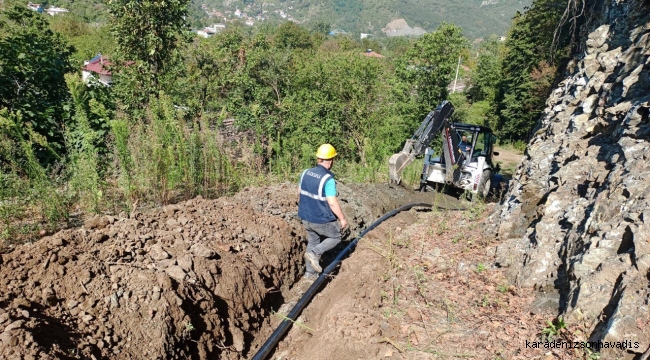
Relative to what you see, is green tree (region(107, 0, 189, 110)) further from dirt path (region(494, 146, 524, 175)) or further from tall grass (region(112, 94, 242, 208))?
dirt path (region(494, 146, 524, 175))

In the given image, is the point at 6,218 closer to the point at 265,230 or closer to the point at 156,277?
the point at 156,277

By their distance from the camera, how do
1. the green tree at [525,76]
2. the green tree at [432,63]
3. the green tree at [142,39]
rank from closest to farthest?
the green tree at [142,39] < the green tree at [432,63] < the green tree at [525,76]

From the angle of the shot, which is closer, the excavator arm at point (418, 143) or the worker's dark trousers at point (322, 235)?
the worker's dark trousers at point (322, 235)

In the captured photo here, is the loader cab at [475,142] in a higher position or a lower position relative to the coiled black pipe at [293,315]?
higher

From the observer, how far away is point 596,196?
16.1ft

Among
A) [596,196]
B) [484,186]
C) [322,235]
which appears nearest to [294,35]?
[484,186]

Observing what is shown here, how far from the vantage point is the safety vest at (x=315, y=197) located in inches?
217

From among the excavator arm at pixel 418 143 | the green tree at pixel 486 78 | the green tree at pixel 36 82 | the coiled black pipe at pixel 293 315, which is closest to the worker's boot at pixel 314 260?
the coiled black pipe at pixel 293 315

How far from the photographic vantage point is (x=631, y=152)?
4.76m

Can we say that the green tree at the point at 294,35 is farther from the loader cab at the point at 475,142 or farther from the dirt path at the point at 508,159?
the loader cab at the point at 475,142

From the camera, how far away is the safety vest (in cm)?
→ 552

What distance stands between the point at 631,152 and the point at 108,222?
627 cm

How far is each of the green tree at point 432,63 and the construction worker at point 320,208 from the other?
16419 mm

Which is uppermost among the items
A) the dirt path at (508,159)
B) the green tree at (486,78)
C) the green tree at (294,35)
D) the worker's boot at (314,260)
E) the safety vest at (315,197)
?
the green tree at (294,35)
